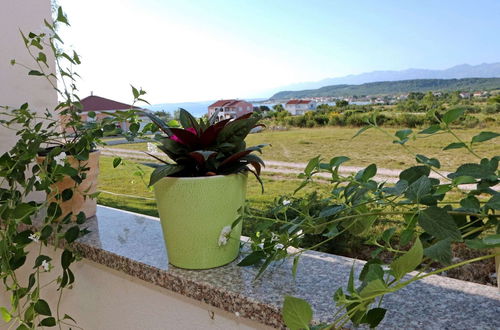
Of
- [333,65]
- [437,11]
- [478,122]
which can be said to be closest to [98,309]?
[333,65]

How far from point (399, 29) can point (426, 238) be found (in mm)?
808

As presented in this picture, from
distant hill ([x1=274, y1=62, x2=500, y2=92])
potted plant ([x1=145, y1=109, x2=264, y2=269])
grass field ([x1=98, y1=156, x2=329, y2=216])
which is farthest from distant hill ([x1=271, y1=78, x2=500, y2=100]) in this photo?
potted plant ([x1=145, y1=109, x2=264, y2=269])

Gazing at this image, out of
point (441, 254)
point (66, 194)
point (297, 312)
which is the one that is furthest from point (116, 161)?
point (441, 254)

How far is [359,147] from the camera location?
119 centimetres

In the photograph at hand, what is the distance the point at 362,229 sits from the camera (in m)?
0.65

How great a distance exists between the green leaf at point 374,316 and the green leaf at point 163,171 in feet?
1.48

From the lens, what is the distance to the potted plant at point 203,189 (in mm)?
840

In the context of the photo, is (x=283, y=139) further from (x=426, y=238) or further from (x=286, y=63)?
(x=426, y=238)

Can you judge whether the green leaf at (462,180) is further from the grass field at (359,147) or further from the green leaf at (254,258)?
the grass field at (359,147)

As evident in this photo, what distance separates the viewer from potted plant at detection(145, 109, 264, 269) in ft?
2.76

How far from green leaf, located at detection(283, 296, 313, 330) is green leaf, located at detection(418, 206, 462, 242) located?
0.17 meters

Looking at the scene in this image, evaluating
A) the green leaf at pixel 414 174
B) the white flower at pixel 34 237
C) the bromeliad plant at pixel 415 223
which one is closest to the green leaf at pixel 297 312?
the bromeliad plant at pixel 415 223

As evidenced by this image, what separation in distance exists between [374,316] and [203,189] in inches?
16.2

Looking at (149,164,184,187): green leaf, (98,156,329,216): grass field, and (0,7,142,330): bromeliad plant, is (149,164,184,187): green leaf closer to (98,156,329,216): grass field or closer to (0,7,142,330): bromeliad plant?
(0,7,142,330): bromeliad plant
